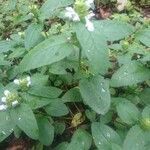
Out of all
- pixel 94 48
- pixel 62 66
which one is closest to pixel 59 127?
pixel 62 66

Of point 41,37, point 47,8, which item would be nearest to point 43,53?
point 47,8

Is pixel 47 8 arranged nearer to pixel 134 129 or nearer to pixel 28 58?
pixel 28 58

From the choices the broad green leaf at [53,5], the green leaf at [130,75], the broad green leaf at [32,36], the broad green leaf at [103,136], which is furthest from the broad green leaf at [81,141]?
the broad green leaf at [53,5]

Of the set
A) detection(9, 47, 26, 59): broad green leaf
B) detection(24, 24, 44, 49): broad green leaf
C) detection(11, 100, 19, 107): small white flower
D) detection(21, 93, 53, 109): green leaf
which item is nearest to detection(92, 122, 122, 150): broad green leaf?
detection(21, 93, 53, 109): green leaf

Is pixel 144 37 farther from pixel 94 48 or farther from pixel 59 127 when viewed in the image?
pixel 59 127

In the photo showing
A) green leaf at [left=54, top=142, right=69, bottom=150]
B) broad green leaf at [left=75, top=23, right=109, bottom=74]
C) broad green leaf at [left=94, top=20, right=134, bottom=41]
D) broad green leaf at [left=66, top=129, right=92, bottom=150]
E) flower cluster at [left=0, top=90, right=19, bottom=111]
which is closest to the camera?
broad green leaf at [left=75, top=23, right=109, bottom=74]

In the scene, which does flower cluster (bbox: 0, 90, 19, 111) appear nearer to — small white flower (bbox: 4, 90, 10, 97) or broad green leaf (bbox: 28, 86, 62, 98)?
small white flower (bbox: 4, 90, 10, 97)
